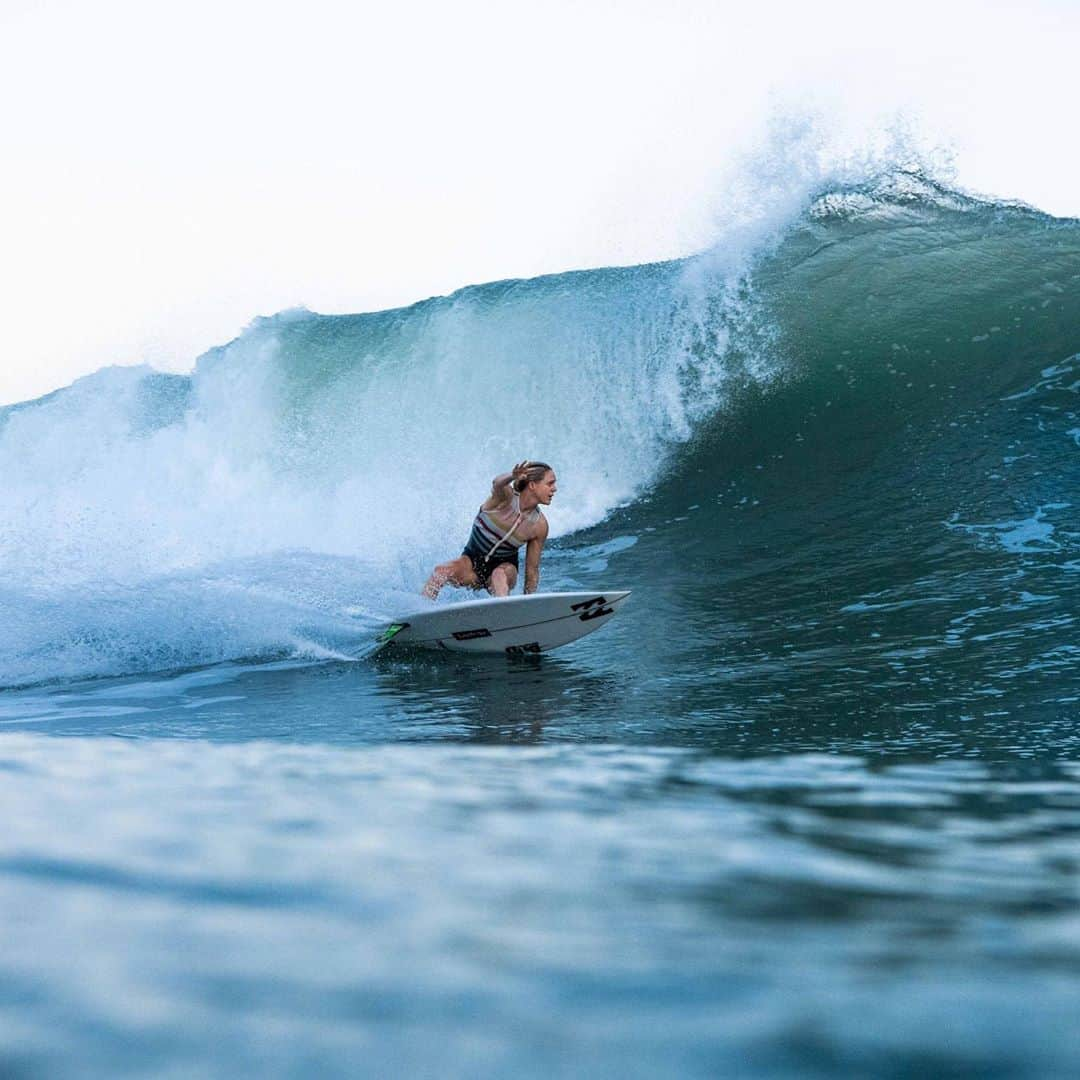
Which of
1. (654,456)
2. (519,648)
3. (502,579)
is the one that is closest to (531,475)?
(502,579)

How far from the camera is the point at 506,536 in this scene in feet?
24.1

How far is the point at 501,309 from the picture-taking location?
640 inches

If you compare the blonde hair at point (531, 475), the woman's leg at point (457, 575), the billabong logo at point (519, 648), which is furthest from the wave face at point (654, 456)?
the blonde hair at point (531, 475)

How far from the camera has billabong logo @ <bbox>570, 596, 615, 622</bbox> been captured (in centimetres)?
662

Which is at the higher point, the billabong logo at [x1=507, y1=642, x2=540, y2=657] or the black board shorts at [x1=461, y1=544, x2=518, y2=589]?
the black board shorts at [x1=461, y1=544, x2=518, y2=589]

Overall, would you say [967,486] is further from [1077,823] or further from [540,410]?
[1077,823]

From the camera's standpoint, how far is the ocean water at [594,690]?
83 centimetres

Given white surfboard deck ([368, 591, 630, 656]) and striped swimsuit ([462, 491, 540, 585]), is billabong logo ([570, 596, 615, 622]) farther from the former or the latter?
striped swimsuit ([462, 491, 540, 585])

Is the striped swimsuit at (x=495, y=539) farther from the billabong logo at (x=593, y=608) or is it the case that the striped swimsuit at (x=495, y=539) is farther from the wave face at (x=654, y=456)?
the billabong logo at (x=593, y=608)

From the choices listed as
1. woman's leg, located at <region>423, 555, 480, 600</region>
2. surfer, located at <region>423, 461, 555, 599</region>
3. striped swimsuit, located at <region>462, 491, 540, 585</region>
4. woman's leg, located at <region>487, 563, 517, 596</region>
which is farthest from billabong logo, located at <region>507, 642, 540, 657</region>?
woman's leg, located at <region>423, 555, 480, 600</region>

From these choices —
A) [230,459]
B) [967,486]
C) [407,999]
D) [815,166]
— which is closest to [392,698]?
[407,999]

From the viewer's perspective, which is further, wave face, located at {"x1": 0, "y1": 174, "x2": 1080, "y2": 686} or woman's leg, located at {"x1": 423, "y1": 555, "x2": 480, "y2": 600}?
woman's leg, located at {"x1": 423, "y1": 555, "x2": 480, "y2": 600}

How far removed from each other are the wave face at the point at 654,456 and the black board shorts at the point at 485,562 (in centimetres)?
60

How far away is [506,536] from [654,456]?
5388mm
